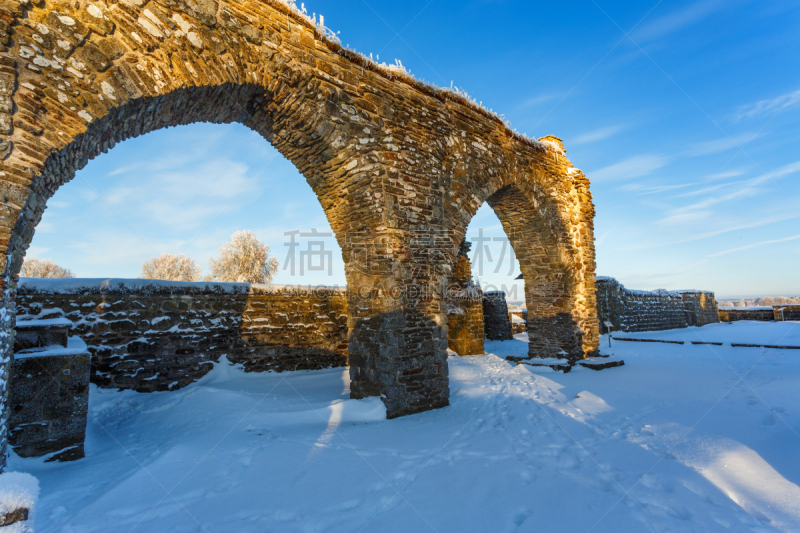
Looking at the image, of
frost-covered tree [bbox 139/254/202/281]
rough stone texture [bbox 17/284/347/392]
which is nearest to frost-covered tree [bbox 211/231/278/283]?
frost-covered tree [bbox 139/254/202/281]

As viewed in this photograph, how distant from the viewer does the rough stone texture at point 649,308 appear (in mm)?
13250

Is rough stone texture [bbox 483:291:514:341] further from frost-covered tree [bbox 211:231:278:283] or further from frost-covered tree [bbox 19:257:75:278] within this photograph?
frost-covered tree [bbox 19:257:75:278]

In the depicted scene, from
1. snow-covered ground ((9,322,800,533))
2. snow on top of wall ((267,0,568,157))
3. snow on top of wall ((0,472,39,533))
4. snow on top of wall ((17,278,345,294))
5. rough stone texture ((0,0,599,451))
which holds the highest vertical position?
snow on top of wall ((267,0,568,157))

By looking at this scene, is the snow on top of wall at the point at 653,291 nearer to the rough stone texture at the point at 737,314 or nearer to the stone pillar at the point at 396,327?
the rough stone texture at the point at 737,314

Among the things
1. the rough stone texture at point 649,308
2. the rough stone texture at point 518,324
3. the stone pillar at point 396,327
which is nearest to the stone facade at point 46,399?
the stone pillar at point 396,327

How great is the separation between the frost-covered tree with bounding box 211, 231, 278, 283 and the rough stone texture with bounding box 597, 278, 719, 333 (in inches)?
901

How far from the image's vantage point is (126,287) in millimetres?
5156

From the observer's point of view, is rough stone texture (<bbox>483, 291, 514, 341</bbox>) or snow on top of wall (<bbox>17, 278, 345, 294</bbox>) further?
rough stone texture (<bbox>483, 291, 514, 341</bbox>)

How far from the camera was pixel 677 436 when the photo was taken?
3.50 m

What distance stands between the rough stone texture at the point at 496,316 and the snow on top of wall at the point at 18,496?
42.6 ft

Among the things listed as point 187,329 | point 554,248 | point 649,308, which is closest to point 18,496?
point 187,329

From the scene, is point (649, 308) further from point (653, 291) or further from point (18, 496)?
point (18, 496)

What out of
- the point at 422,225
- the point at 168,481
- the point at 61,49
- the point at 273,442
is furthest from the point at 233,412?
the point at 61,49

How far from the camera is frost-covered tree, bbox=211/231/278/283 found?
26641 millimetres
